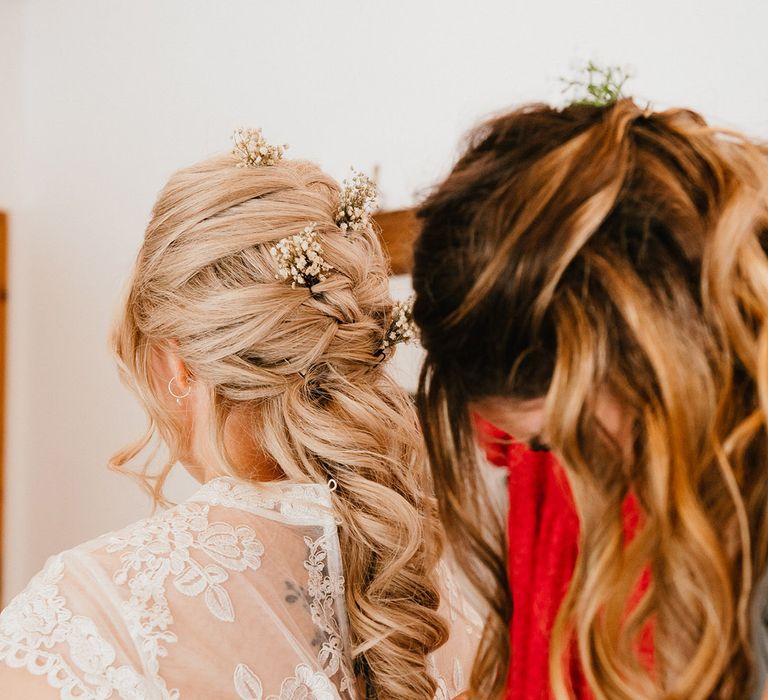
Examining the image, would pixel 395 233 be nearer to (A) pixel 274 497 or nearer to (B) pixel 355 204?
(B) pixel 355 204

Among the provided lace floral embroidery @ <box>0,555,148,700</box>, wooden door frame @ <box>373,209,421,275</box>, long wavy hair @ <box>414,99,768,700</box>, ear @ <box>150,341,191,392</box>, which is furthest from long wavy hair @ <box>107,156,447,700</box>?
wooden door frame @ <box>373,209,421,275</box>

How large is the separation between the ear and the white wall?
0.63 meters

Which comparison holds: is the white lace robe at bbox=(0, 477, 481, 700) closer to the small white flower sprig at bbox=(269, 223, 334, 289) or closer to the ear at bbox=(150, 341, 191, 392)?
the ear at bbox=(150, 341, 191, 392)

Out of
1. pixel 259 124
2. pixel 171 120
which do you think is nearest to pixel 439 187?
pixel 259 124

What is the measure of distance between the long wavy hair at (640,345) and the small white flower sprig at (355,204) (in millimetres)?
520

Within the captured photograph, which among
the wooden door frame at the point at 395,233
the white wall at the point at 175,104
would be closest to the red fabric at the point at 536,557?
the white wall at the point at 175,104

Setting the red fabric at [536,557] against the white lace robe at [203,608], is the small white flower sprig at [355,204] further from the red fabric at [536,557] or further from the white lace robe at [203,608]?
the red fabric at [536,557]

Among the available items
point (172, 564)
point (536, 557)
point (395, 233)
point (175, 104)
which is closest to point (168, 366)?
point (172, 564)

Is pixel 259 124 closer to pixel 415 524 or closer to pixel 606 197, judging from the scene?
pixel 415 524

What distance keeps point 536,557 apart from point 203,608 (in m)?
0.40

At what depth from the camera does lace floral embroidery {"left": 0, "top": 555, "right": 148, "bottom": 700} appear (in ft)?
2.78

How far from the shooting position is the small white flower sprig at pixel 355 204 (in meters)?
1.14

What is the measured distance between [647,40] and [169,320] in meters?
1.12

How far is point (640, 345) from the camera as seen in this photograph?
0.57 metres
